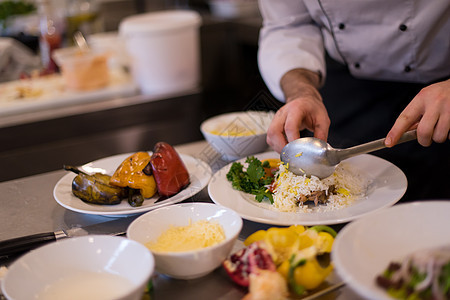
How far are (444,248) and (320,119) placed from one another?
577 millimetres

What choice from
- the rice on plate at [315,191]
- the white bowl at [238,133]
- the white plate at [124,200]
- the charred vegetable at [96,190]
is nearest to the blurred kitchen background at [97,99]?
the white bowl at [238,133]

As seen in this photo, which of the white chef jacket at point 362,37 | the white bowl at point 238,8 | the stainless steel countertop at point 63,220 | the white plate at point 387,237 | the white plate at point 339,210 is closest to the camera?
the white plate at point 387,237

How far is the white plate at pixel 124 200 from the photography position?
102 cm

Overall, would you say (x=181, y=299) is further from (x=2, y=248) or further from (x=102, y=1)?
(x=102, y=1)

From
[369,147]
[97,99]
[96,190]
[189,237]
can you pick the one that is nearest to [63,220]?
[96,190]

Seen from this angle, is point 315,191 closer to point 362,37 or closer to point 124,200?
point 124,200

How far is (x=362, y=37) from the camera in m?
1.60

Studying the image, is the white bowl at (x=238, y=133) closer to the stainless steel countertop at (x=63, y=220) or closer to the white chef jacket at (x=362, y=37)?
the stainless steel countertop at (x=63, y=220)

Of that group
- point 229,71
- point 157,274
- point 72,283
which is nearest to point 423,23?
point 157,274

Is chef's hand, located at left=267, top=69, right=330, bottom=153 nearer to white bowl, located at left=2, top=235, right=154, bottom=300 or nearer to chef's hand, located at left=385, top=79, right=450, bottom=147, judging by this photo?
chef's hand, located at left=385, top=79, right=450, bottom=147

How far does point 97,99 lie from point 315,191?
168 cm

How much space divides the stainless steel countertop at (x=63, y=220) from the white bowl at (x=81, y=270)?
70 millimetres

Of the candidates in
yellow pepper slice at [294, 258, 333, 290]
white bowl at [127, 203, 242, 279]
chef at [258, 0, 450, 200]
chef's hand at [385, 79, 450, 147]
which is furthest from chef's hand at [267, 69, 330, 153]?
yellow pepper slice at [294, 258, 333, 290]

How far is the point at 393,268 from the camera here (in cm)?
67
